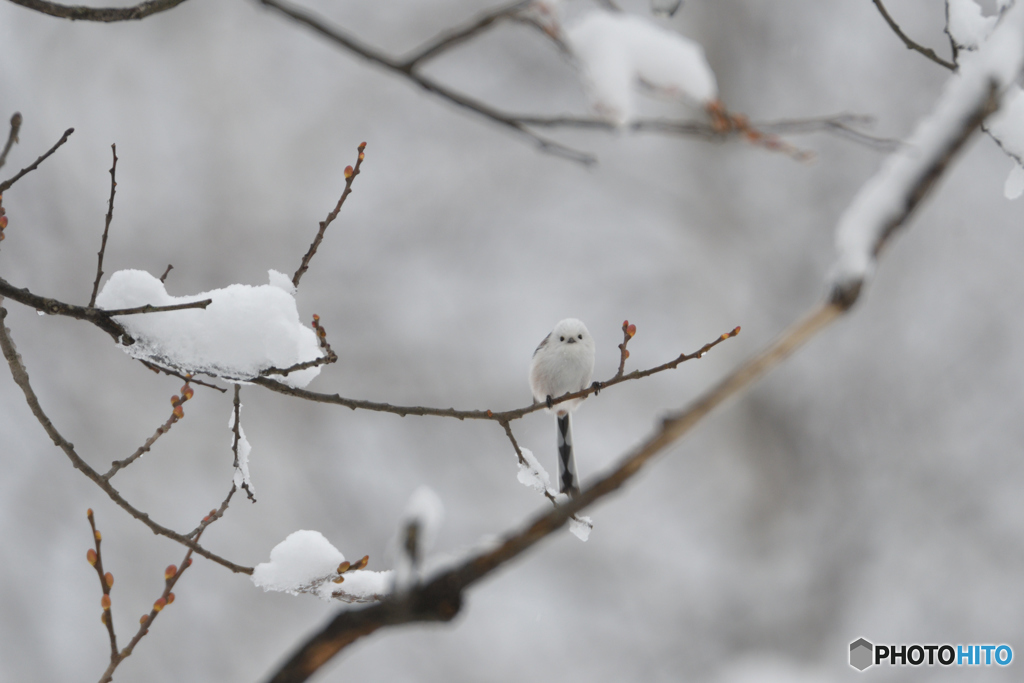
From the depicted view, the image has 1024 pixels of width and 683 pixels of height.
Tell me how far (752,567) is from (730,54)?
433 centimetres

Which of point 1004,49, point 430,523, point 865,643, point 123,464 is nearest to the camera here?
point 430,523

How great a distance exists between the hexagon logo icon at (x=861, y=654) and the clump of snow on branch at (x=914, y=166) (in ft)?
16.2

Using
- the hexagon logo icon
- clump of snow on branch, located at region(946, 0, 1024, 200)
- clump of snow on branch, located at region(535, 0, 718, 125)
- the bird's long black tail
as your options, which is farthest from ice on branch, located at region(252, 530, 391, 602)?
the hexagon logo icon

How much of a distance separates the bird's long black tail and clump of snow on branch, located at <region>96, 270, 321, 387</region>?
6.43ft

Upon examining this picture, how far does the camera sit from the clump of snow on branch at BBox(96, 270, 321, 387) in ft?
4.38

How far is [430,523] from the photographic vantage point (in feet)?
1.74

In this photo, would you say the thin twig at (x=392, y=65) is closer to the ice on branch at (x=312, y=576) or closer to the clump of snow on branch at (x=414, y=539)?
the clump of snow on branch at (x=414, y=539)

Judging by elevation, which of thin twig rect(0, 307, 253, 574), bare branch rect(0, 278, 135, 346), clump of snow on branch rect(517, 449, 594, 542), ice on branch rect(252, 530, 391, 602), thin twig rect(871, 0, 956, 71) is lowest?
ice on branch rect(252, 530, 391, 602)

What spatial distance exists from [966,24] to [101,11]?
169 centimetres

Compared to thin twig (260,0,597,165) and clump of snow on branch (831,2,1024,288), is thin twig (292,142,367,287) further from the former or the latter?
clump of snow on branch (831,2,1024,288)

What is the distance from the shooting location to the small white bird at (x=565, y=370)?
3.30 meters

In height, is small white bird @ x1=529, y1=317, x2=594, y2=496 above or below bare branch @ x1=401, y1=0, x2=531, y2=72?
above

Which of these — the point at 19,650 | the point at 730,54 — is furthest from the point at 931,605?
the point at 19,650

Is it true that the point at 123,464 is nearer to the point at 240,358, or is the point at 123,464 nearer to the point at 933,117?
the point at 240,358
